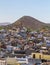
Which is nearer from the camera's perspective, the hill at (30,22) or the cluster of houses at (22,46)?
the cluster of houses at (22,46)

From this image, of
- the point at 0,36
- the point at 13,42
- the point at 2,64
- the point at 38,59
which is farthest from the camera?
the point at 0,36

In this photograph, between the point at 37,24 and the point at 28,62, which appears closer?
the point at 28,62

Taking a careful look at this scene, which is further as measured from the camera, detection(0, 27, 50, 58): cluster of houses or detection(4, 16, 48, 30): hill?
detection(4, 16, 48, 30): hill

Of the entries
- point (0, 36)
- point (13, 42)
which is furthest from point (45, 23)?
point (13, 42)

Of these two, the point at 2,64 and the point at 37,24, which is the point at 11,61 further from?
the point at 37,24

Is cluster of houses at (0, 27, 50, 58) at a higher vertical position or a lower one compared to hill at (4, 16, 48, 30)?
higher

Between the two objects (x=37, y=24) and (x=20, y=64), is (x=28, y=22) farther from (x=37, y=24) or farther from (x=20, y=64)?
(x=20, y=64)

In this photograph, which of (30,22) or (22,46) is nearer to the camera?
(22,46)

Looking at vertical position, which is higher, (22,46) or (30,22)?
(22,46)

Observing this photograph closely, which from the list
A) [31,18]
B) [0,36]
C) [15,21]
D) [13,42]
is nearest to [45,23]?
[31,18]

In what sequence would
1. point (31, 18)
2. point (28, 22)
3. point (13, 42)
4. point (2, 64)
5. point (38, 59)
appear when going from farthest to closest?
point (31, 18)
point (28, 22)
point (13, 42)
point (38, 59)
point (2, 64)

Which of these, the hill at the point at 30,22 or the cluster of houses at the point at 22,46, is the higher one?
the cluster of houses at the point at 22,46
